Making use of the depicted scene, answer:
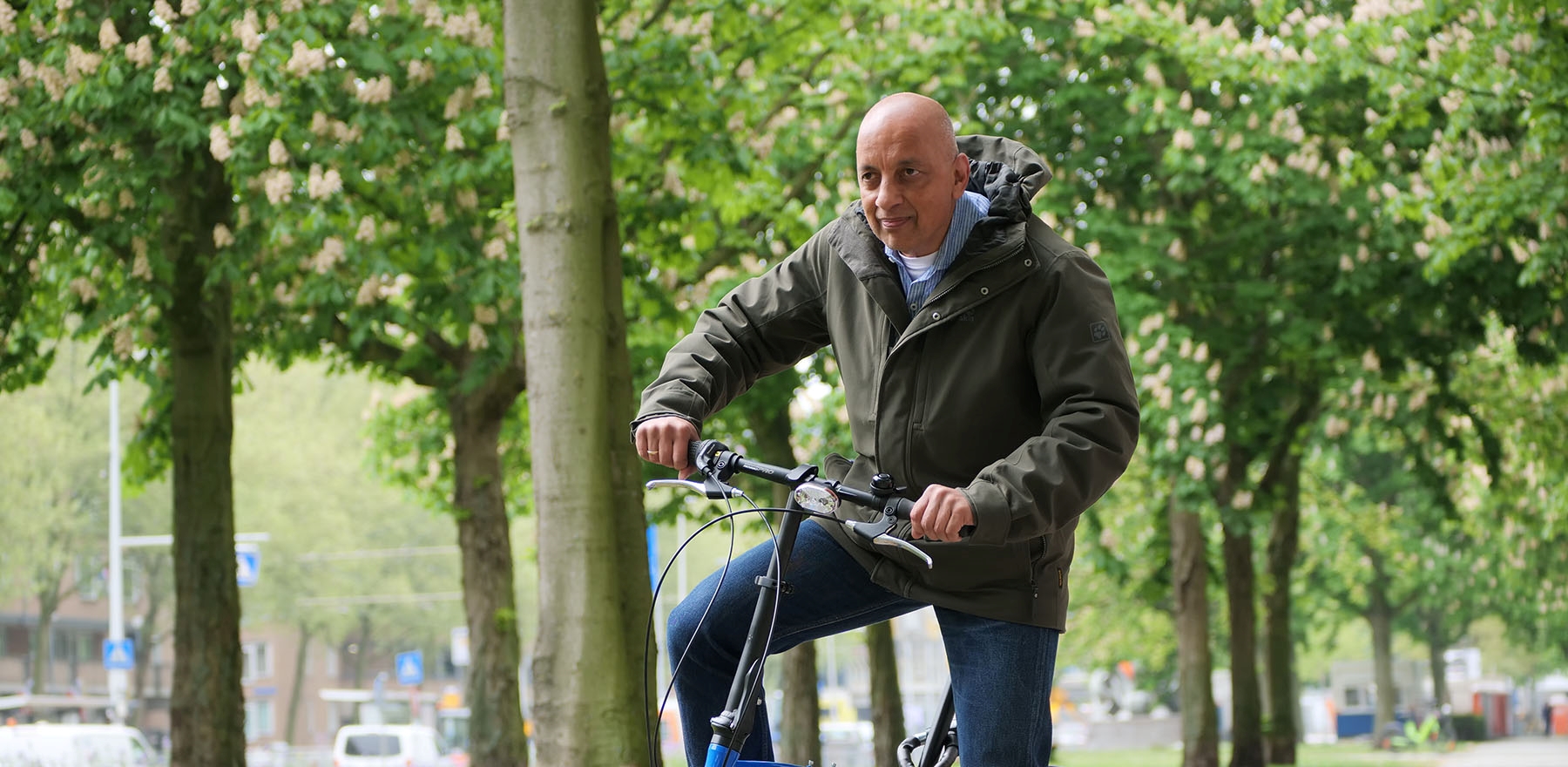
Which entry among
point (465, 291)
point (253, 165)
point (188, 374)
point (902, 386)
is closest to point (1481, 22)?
point (465, 291)

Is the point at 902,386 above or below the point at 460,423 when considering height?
below

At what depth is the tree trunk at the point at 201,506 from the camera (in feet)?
40.1

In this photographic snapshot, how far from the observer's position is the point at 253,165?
10758 millimetres

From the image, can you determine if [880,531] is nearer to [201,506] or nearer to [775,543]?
[775,543]

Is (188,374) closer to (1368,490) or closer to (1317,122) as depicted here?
(1317,122)

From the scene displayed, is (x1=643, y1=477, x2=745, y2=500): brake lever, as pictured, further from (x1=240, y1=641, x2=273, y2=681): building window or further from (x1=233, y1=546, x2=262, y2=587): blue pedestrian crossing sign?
(x1=240, y1=641, x2=273, y2=681): building window

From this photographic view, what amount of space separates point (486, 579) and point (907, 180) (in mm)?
14899

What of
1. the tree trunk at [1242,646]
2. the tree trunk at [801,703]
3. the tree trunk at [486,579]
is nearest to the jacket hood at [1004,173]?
the tree trunk at [486,579]

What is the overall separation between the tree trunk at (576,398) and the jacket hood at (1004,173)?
3397 mm

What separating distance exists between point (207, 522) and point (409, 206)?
8.84ft

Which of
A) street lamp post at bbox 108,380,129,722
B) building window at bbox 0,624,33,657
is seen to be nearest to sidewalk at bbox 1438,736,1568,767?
street lamp post at bbox 108,380,129,722

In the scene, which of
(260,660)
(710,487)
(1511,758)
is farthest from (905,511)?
(260,660)

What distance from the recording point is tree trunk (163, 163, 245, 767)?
40.1 feet

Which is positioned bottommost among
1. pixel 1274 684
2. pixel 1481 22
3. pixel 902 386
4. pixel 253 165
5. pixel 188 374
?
pixel 1274 684
